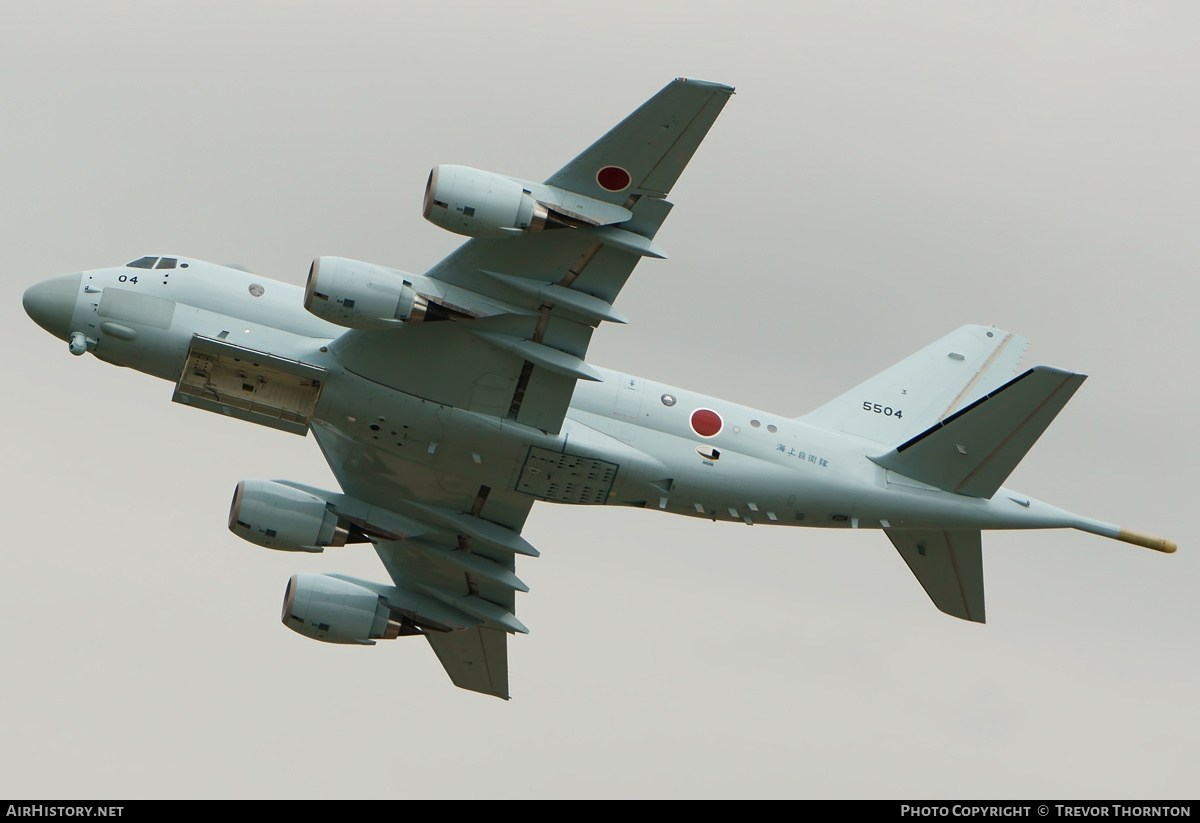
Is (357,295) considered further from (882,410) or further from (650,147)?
(882,410)

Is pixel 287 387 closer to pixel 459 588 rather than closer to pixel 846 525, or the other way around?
pixel 459 588

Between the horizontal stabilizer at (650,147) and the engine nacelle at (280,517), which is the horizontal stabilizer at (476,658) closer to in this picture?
the engine nacelle at (280,517)

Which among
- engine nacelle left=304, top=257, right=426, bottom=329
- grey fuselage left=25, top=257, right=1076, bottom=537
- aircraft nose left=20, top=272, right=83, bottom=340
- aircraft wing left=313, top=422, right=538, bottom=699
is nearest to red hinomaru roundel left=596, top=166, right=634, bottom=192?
engine nacelle left=304, top=257, right=426, bottom=329

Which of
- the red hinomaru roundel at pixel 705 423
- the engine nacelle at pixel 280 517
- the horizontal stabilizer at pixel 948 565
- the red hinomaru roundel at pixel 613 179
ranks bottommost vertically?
the engine nacelle at pixel 280 517

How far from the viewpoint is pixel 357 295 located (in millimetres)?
32000

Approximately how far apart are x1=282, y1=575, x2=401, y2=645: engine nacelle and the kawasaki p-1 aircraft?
2.46m

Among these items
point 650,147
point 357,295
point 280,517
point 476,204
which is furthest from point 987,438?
point 280,517

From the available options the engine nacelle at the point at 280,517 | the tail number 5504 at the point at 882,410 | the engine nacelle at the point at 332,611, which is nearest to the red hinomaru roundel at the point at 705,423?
the tail number 5504 at the point at 882,410

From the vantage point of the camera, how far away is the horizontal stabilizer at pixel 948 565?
38.0m

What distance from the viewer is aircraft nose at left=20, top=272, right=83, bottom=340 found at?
34.0 meters

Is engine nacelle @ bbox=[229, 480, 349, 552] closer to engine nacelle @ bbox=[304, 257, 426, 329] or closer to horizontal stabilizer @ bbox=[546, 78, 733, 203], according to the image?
engine nacelle @ bbox=[304, 257, 426, 329]

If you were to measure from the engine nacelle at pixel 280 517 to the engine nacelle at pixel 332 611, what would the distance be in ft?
8.69

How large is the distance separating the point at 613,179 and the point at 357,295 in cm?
657

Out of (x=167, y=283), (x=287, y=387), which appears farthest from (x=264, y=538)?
(x=167, y=283)
